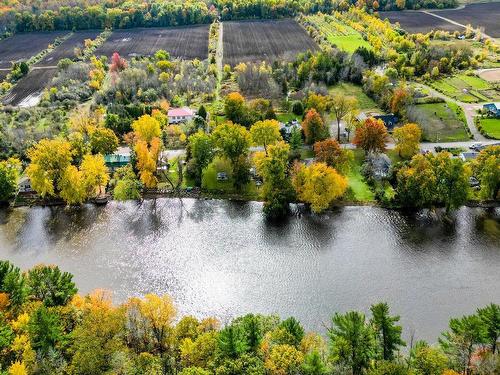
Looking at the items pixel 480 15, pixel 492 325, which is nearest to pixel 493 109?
pixel 492 325

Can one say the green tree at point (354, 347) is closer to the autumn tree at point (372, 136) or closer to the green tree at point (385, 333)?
the green tree at point (385, 333)

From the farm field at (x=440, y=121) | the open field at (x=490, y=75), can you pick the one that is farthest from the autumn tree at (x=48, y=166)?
the open field at (x=490, y=75)

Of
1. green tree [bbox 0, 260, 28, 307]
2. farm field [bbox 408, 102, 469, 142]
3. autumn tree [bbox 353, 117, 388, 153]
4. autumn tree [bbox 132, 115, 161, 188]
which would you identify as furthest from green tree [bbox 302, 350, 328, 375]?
farm field [bbox 408, 102, 469, 142]

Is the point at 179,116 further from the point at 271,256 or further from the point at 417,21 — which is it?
the point at 417,21

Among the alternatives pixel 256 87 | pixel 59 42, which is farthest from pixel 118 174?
pixel 59 42

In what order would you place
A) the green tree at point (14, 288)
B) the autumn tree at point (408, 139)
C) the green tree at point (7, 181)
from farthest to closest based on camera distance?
1. the autumn tree at point (408, 139)
2. the green tree at point (7, 181)
3. the green tree at point (14, 288)

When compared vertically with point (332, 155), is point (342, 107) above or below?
above
